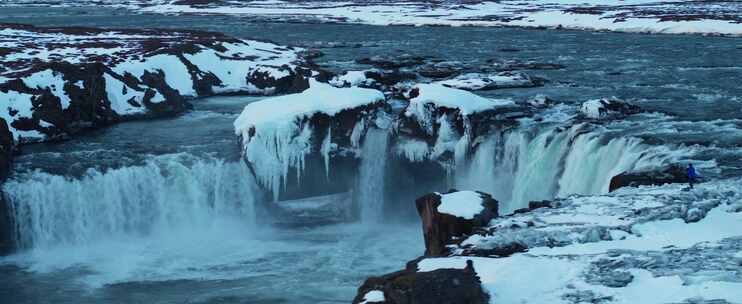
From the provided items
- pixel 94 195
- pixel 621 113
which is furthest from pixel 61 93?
pixel 621 113

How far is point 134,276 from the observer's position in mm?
22016

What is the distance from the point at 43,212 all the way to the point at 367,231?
391 inches

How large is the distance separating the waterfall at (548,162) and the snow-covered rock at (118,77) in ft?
51.3

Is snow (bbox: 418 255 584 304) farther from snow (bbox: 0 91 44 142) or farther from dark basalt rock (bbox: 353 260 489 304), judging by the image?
snow (bbox: 0 91 44 142)

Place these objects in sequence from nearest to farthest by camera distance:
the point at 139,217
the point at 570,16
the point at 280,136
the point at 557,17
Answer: the point at 139,217, the point at 280,136, the point at 570,16, the point at 557,17

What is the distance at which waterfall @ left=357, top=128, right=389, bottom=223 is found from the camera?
27.8 m

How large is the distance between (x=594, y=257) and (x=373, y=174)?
1388 cm

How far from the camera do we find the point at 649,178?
63.8ft

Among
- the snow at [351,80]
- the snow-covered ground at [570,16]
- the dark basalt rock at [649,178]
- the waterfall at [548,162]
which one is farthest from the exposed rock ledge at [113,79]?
the snow-covered ground at [570,16]

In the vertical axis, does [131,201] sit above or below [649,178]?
below

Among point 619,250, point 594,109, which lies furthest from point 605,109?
point 619,250

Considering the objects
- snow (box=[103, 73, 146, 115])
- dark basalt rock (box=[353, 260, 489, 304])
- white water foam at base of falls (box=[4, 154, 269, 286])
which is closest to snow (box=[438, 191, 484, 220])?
dark basalt rock (box=[353, 260, 489, 304])

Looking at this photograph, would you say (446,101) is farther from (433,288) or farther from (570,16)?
(570,16)

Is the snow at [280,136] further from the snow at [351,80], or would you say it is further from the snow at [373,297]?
the snow at [373,297]
